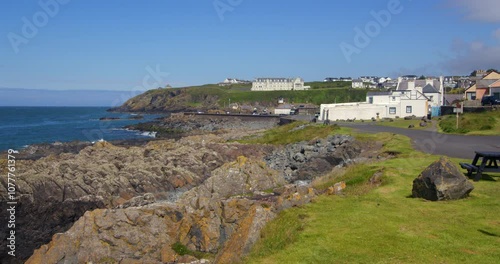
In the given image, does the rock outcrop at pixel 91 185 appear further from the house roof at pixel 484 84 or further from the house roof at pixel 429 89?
the house roof at pixel 484 84

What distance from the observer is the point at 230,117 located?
10750 centimetres

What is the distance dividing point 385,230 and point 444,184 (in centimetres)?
403

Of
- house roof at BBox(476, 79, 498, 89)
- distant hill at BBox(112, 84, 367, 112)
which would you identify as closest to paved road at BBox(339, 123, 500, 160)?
house roof at BBox(476, 79, 498, 89)

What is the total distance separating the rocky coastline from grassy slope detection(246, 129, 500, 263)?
Answer: 0.85 meters

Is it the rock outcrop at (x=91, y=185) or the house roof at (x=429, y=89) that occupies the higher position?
the house roof at (x=429, y=89)

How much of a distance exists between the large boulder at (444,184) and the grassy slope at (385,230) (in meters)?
0.32

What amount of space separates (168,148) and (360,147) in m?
19.3

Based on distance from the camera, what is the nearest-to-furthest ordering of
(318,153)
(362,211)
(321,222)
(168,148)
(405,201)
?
1. (321,222)
2. (362,211)
3. (405,201)
4. (318,153)
5. (168,148)

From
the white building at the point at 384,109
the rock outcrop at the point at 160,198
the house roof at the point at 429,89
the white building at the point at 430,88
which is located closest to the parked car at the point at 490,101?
the white building at the point at 384,109

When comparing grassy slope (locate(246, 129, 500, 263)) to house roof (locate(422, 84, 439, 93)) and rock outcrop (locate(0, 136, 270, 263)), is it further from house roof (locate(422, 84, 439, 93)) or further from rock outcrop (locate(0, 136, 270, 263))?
house roof (locate(422, 84, 439, 93))

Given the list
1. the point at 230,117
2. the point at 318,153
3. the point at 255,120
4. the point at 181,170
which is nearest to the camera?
the point at 181,170

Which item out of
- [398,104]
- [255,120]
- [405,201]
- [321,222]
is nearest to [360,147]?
[405,201]

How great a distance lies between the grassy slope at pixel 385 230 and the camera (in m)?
9.60

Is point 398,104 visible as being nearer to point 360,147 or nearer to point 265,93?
point 360,147
